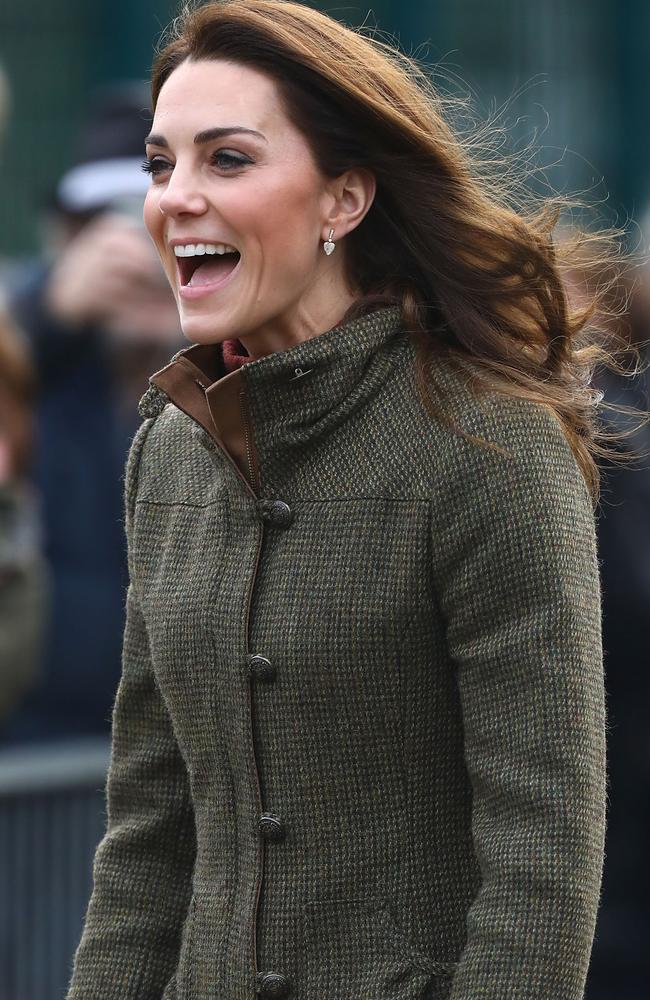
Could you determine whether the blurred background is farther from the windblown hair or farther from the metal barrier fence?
the windblown hair

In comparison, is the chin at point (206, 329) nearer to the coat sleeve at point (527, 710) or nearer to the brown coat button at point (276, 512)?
the brown coat button at point (276, 512)

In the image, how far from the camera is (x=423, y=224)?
2.76 m

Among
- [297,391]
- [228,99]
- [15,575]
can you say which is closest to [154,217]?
[228,99]

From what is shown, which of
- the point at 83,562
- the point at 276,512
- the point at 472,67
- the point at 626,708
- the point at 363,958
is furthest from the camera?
the point at 472,67

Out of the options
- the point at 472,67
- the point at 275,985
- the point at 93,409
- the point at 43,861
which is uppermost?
the point at 472,67

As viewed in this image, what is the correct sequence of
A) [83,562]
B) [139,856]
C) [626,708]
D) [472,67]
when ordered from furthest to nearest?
[472,67], [83,562], [626,708], [139,856]

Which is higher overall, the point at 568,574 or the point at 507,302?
the point at 507,302

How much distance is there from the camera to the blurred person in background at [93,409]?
18.5ft

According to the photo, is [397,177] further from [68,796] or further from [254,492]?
[68,796]

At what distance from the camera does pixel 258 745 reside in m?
2.60

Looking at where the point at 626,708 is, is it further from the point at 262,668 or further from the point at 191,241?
the point at 191,241

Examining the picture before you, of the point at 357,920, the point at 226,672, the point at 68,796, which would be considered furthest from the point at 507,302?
the point at 68,796

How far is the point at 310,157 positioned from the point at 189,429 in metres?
0.48

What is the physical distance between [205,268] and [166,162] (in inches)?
6.4
